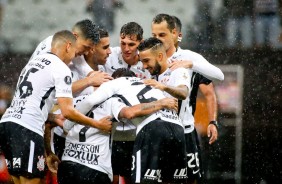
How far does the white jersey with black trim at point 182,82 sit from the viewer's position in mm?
7086

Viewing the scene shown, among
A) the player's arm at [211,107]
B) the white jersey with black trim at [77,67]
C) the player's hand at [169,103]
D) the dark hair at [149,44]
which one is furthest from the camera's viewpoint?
the player's arm at [211,107]

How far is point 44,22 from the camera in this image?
12.7 meters

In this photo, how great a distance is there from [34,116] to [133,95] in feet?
2.87

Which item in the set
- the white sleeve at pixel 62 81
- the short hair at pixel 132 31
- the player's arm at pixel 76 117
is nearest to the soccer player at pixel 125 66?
the short hair at pixel 132 31

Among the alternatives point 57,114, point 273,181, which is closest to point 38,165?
point 57,114

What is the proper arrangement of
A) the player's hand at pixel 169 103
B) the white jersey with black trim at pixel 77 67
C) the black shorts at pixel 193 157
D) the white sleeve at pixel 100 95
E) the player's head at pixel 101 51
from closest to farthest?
1. the player's hand at pixel 169 103
2. the white sleeve at pixel 100 95
3. the black shorts at pixel 193 157
4. the white jersey with black trim at pixel 77 67
5. the player's head at pixel 101 51

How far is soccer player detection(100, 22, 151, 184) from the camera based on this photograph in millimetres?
7602

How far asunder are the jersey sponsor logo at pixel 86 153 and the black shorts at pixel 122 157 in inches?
26.9

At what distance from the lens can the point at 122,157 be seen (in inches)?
304

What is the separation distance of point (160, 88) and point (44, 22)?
6.16m

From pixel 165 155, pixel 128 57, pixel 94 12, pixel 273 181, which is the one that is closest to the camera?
pixel 165 155

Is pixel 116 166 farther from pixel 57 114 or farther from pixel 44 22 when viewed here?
pixel 44 22

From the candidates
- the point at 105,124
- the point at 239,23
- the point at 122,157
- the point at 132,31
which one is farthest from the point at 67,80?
the point at 239,23

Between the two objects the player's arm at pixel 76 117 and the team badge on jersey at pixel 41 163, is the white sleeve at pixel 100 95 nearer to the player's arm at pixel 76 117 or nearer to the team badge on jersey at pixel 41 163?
the player's arm at pixel 76 117
